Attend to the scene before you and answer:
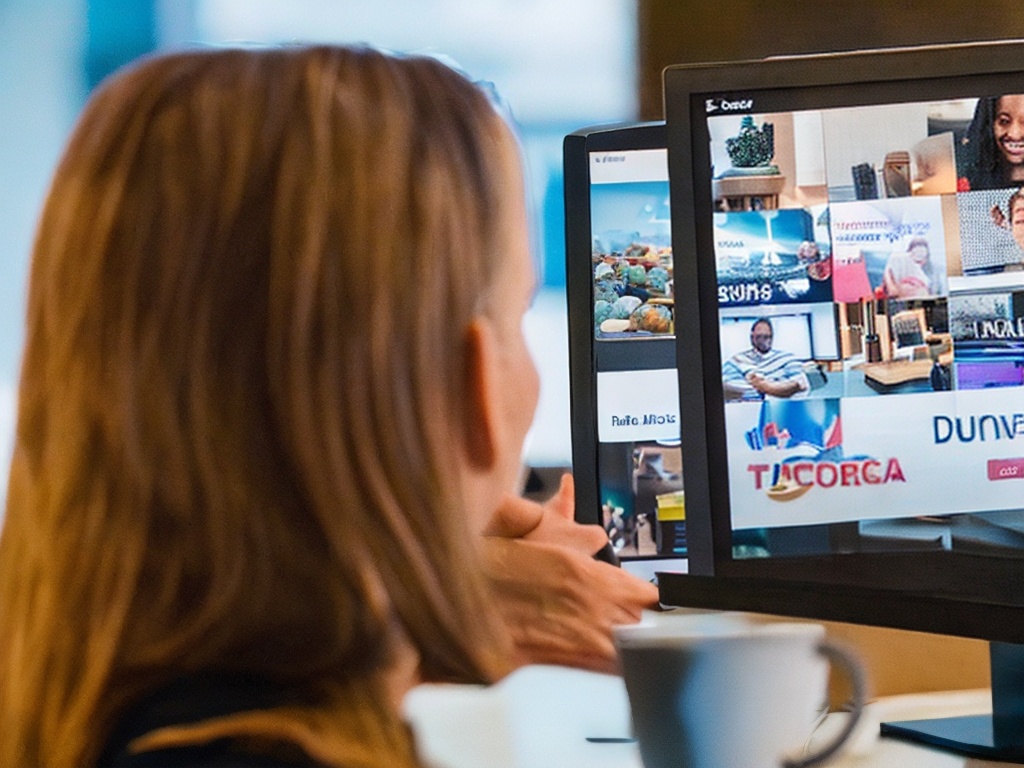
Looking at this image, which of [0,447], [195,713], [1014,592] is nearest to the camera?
[195,713]

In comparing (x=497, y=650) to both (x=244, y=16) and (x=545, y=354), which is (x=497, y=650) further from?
(x=244, y=16)

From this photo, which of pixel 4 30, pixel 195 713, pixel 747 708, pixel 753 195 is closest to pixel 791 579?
pixel 747 708

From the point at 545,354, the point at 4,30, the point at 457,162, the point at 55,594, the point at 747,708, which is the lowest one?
the point at 747,708

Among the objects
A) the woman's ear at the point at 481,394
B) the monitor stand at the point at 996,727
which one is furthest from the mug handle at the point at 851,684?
the woman's ear at the point at 481,394

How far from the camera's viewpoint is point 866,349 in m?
0.69

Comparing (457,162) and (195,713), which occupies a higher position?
(457,162)

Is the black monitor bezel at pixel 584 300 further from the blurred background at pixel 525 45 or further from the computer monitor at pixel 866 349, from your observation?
the computer monitor at pixel 866 349

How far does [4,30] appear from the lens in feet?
2.90

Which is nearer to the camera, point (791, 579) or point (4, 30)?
point (791, 579)

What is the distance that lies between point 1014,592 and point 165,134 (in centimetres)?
56

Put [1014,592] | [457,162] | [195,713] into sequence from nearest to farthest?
[195,713] < [457,162] < [1014,592]

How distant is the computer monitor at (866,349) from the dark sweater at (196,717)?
0.34m

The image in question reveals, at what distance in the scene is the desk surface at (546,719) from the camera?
729mm

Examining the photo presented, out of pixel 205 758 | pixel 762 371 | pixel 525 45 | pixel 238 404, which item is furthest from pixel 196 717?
pixel 525 45
